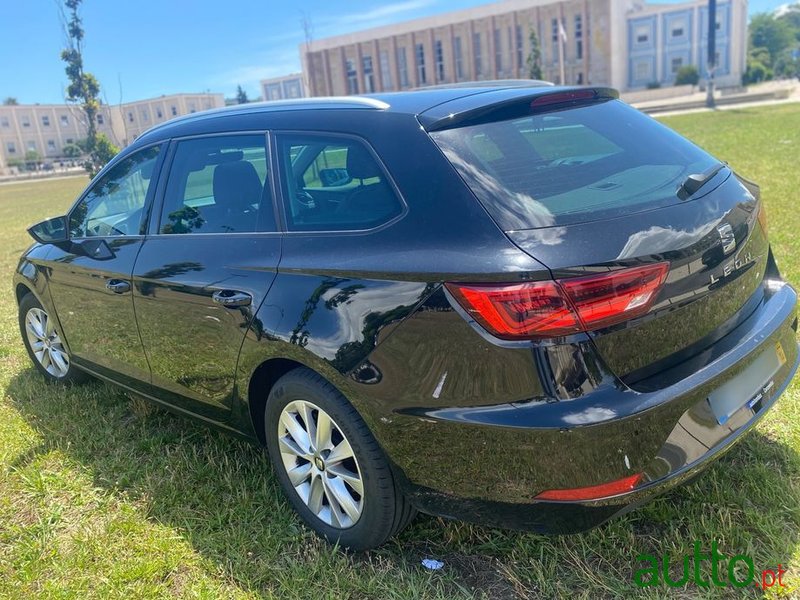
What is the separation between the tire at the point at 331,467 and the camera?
241 cm

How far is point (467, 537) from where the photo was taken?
8.83 feet

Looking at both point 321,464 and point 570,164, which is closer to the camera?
point 570,164

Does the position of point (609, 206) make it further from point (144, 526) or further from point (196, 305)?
point (144, 526)

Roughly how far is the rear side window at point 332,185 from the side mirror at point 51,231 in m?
1.89

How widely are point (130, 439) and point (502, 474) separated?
2510mm

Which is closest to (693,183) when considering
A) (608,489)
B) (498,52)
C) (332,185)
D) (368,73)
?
(608,489)

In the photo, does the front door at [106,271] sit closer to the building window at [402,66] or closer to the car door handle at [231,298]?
the car door handle at [231,298]

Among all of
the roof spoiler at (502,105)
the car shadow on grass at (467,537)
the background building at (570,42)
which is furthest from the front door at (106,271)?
the background building at (570,42)

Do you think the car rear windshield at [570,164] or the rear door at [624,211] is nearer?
the rear door at [624,211]

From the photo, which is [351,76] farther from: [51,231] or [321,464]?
[321,464]

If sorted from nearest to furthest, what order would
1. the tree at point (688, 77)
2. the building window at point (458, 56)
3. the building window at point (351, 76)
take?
the tree at point (688, 77)
the building window at point (458, 56)
the building window at point (351, 76)

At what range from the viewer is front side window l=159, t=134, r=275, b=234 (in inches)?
112

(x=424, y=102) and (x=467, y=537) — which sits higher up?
(x=424, y=102)

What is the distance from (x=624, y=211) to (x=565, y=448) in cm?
81
